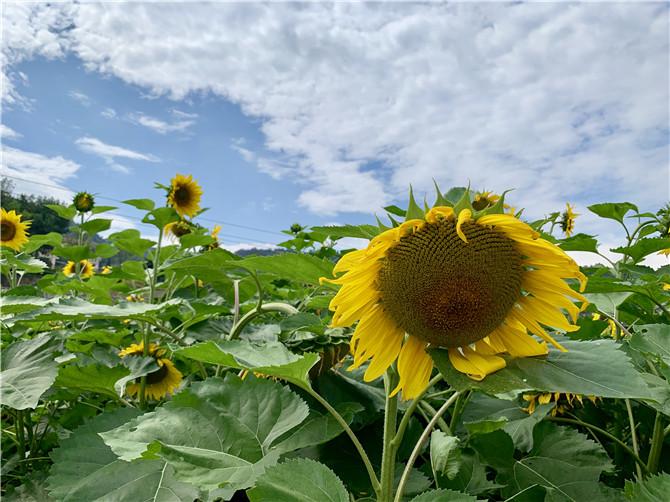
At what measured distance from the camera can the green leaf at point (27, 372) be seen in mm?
1132

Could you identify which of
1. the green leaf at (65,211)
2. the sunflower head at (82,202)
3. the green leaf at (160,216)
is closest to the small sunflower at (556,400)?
the green leaf at (160,216)

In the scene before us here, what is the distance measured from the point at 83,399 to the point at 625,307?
1.92 metres

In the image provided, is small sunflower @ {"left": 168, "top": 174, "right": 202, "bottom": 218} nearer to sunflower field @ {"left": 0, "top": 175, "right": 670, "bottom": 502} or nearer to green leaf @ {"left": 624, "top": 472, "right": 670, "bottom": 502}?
sunflower field @ {"left": 0, "top": 175, "right": 670, "bottom": 502}

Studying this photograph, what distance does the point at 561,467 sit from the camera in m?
A: 1.11

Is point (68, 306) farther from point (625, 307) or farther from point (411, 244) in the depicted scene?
point (625, 307)

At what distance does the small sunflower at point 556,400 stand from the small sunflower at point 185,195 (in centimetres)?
297

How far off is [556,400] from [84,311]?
4.31ft

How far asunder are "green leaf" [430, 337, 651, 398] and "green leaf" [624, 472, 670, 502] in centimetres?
21

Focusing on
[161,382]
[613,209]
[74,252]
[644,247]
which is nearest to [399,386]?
[644,247]

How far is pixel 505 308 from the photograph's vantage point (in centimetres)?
90

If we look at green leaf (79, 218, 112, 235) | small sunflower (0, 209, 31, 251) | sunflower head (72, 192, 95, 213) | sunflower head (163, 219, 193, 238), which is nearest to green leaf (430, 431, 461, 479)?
sunflower head (163, 219, 193, 238)

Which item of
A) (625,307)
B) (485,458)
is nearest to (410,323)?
(485,458)

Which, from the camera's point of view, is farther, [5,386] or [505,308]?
[5,386]

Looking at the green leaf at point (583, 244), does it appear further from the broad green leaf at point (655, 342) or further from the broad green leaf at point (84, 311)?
the broad green leaf at point (84, 311)
